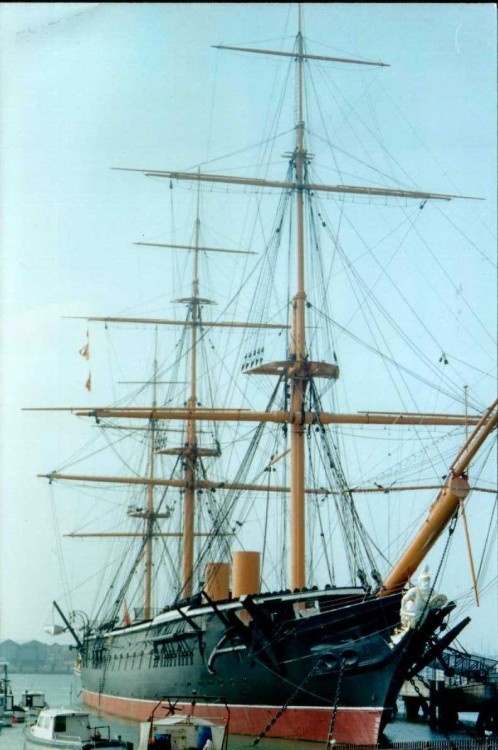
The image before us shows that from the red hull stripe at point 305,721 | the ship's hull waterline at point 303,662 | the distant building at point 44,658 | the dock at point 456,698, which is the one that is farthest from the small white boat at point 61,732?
the distant building at point 44,658

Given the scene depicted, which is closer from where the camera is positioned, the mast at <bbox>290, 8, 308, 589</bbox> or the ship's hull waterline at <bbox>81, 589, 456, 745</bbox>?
the ship's hull waterline at <bbox>81, 589, 456, 745</bbox>

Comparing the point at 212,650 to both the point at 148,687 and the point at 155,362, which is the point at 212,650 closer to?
the point at 148,687

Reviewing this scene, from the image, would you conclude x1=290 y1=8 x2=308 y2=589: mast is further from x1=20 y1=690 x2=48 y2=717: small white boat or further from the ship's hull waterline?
x1=20 y1=690 x2=48 y2=717: small white boat

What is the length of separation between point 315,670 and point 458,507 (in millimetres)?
6632

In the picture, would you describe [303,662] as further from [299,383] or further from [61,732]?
[299,383]

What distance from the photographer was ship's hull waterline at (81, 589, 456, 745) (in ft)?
94.6

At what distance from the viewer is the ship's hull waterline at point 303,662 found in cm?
2884

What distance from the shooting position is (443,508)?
2920 cm

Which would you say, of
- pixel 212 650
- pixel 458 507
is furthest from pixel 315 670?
pixel 458 507

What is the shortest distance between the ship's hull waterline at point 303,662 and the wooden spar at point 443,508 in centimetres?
81

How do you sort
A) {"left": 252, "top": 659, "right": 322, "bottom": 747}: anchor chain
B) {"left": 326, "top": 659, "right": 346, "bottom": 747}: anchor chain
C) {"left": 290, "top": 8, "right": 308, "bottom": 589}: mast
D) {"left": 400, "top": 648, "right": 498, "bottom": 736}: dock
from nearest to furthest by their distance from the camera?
1. {"left": 326, "top": 659, "right": 346, "bottom": 747}: anchor chain
2. {"left": 252, "top": 659, "right": 322, "bottom": 747}: anchor chain
3. {"left": 290, "top": 8, "right": 308, "bottom": 589}: mast
4. {"left": 400, "top": 648, "right": 498, "bottom": 736}: dock

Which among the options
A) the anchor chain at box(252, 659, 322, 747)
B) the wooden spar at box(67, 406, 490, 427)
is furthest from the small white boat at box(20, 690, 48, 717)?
the anchor chain at box(252, 659, 322, 747)

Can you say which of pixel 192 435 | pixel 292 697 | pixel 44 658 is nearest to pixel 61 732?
pixel 292 697

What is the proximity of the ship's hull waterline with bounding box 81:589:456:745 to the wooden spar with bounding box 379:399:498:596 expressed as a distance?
0.81 metres
